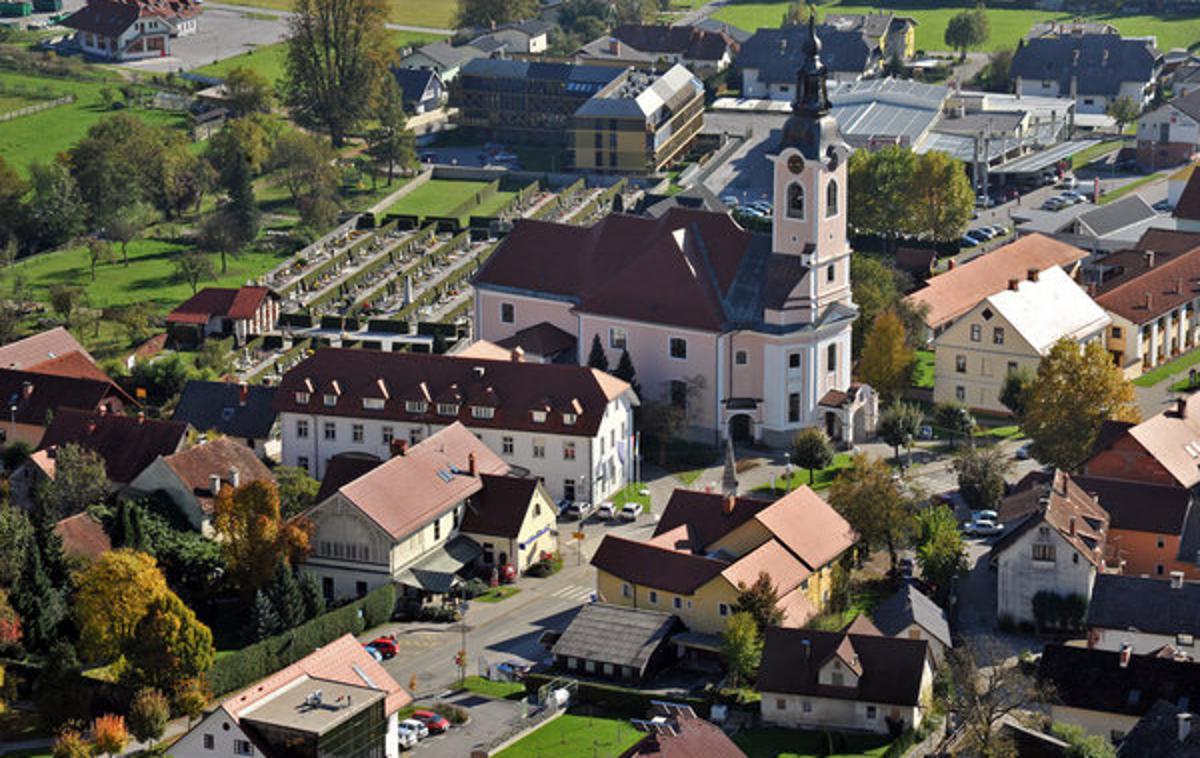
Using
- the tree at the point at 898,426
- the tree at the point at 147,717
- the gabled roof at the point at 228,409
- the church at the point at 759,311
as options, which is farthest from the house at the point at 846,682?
the gabled roof at the point at 228,409

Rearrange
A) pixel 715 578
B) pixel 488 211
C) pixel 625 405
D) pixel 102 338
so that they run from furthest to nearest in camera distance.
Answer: pixel 488 211, pixel 102 338, pixel 625 405, pixel 715 578

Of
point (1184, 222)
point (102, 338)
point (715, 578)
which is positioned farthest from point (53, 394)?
point (1184, 222)

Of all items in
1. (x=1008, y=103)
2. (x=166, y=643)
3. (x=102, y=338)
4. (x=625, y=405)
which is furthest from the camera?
(x=1008, y=103)

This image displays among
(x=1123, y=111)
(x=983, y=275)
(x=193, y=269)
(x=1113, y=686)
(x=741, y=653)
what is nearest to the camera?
(x=1113, y=686)

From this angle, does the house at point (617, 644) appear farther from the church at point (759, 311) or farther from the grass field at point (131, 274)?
the grass field at point (131, 274)

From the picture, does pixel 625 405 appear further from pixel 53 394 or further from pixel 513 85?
pixel 513 85

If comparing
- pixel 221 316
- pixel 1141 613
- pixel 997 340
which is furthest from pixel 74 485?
pixel 997 340

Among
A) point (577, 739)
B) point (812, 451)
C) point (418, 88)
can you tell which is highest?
point (418, 88)

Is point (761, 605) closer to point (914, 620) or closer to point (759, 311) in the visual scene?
point (914, 620)
